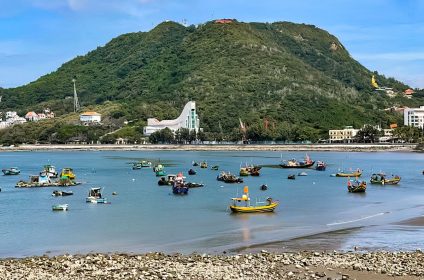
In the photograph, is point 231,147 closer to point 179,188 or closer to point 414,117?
point 414,117

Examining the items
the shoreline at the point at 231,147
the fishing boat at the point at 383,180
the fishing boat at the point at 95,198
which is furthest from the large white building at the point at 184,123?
the fishing boat at the point at 95,198

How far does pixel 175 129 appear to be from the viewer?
160 metres

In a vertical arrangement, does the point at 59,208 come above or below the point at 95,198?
below

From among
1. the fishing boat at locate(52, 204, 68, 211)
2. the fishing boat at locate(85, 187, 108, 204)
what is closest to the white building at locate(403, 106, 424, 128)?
the fishing boat at locate(85, 187, 108, 204)

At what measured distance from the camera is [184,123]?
15962 centimetres

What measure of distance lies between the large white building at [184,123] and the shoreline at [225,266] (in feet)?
442

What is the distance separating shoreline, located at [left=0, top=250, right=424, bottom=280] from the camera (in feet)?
63.5

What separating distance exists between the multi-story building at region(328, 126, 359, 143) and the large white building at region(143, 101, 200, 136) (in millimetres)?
32531

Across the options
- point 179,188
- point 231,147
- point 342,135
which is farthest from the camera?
point 342,135

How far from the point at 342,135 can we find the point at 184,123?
3845 cm

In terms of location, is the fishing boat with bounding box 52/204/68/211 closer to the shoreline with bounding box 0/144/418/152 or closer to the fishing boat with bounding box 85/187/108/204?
the fishing boat with bounding box 85/187/108/204

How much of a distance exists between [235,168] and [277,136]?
6512 cm

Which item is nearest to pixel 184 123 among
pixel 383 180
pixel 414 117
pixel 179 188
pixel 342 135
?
pixel 342 135

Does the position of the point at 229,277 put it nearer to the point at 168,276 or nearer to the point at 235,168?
the point at 168,276
